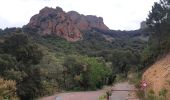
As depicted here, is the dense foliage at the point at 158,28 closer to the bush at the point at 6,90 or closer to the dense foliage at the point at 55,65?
the dense foliage at the point at 55,65

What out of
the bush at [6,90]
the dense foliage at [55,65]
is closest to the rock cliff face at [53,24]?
the dense foliage at [55,65]

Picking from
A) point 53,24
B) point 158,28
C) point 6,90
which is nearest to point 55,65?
point 158,28

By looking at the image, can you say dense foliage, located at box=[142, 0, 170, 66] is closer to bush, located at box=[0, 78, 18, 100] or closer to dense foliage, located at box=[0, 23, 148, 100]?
dense foliage, located at box=[0, 23, 148, 100]

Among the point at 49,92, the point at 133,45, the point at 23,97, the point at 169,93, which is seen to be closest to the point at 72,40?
the point at 133,45

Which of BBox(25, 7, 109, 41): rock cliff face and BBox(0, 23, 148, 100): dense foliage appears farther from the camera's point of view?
BBox(25, 7, 109, 41): rock cliff face

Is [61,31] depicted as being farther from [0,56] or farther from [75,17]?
[0,56]

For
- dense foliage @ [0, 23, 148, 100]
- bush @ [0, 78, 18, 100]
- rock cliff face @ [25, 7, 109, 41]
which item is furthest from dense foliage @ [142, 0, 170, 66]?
rock cliff face @ [25, 7, 109, 41]

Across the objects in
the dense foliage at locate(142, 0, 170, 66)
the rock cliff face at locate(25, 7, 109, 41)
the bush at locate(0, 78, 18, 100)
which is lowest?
the bush at locate(0, 78, 18, 100)

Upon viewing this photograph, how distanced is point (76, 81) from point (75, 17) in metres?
112

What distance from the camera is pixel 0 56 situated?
5159 cm

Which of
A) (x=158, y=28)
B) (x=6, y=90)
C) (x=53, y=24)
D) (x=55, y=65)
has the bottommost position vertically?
(x=6, y=90)

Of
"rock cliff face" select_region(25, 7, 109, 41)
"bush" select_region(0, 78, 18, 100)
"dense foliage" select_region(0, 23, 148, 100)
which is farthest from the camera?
"rock cliff face" select_region(25, 7, 109, 41)

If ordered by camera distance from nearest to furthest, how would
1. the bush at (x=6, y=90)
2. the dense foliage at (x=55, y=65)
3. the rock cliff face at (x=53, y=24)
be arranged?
the bush at (x=6, y=90) < the dense foliage at (x=55, y=65) < the rock cliff face at (x=53, y=24)

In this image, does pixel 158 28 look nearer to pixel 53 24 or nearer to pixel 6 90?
pixel 6 90
